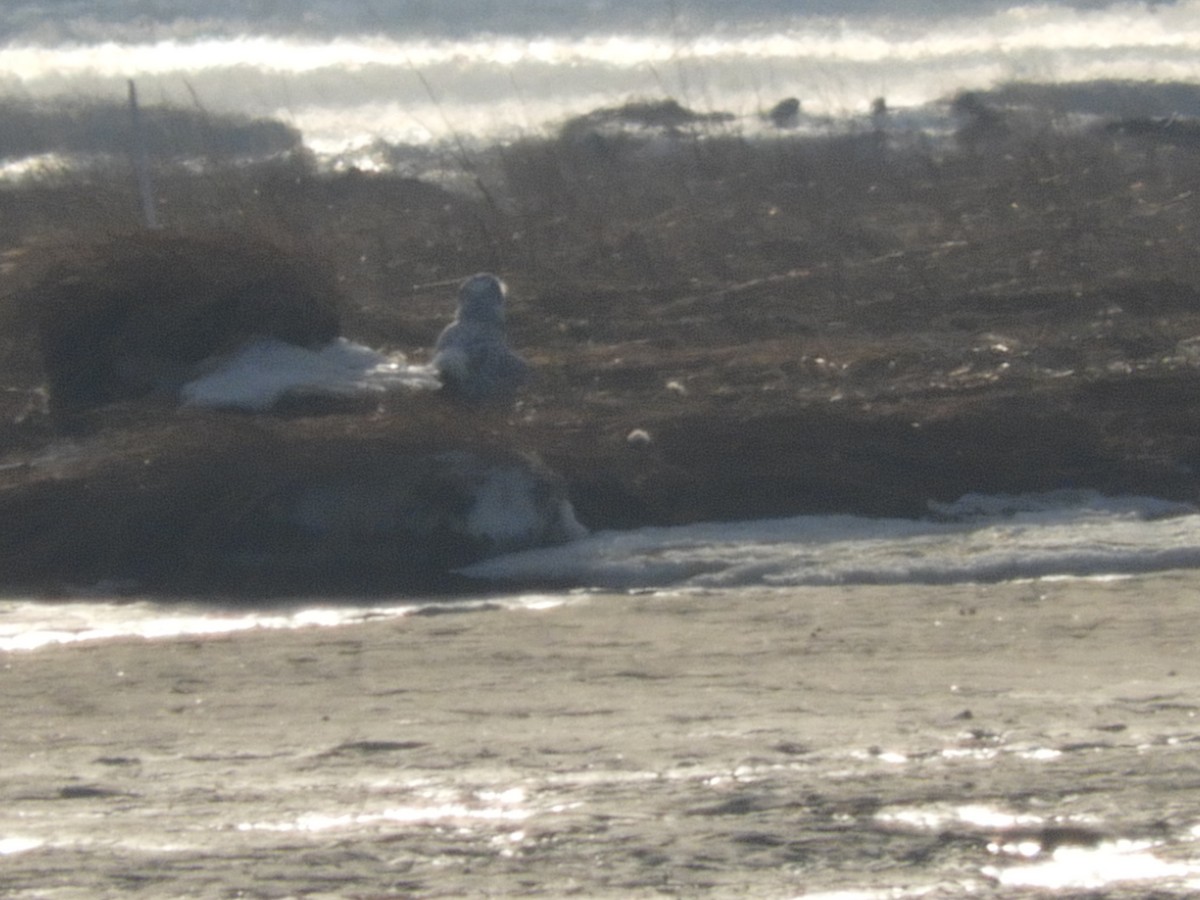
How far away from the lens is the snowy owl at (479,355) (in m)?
11.4

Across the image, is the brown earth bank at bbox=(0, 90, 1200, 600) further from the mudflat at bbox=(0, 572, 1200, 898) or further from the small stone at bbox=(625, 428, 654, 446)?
the mudflat at bbox=(0, 572, 1200, 898)

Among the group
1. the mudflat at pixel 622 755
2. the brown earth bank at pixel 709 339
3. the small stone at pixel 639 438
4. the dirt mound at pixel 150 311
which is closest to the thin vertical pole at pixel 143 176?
the brown earth bank at pixel 709 339

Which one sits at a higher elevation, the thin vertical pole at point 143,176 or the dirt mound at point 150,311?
the thin vertical pole at point 143,176

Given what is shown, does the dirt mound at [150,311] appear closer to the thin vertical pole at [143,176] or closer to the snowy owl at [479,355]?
the snowy owl at [479,355]

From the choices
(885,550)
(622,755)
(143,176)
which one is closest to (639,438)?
(885,550)

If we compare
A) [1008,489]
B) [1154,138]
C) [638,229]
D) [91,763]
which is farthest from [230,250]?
[1154,138]

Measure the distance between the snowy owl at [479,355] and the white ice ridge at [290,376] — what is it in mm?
150

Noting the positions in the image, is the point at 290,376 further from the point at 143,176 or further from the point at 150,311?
the point at 143,176

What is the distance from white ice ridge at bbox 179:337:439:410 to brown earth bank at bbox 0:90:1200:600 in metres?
0.27

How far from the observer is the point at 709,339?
1438 cm

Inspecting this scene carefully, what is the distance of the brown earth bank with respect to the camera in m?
9.61

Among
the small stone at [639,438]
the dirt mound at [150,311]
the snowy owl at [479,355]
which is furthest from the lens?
the dirt mound at [150,311]

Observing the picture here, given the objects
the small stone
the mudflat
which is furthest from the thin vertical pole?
the mudflat

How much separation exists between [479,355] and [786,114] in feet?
65.0
